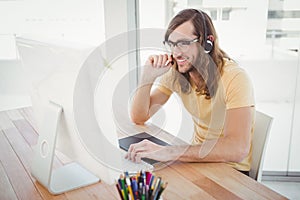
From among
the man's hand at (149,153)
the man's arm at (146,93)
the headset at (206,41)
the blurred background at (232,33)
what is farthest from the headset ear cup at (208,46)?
the blurred background at (232,33)

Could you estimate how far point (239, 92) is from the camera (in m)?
1.34

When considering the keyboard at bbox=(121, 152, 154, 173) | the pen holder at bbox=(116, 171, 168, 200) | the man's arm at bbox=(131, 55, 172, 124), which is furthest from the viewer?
the man's arm at bbox=(131, 55, 172, 124)

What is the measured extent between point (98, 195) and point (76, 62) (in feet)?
1.32

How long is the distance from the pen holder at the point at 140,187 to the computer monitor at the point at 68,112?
185 mm

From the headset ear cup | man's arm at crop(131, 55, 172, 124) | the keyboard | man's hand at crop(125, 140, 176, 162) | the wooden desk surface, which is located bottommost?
the wooden desk surface

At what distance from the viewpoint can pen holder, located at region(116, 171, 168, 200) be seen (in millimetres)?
724

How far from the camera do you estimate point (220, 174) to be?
1.12 m

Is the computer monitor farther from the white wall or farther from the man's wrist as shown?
the white wall

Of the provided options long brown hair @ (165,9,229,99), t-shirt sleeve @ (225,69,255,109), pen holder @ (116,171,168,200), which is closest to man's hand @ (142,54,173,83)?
long brown hair @ (165,9,229,99)

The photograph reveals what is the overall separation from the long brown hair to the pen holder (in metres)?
0.75

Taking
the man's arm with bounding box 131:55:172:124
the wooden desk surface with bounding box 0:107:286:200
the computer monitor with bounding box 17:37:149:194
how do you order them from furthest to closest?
the man's arm with bounding box 131:55:172:124 → the wooden desk surface with bounding box 0:107:286:200 → the computer monitor with bounding box 17:37:149:194

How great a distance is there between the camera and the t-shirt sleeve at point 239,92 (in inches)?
51.8

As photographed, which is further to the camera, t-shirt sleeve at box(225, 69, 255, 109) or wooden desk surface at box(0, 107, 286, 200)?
t-shirt sleeve at box(225, 69, 255, 109)

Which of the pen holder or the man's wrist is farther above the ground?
the man's wrist
